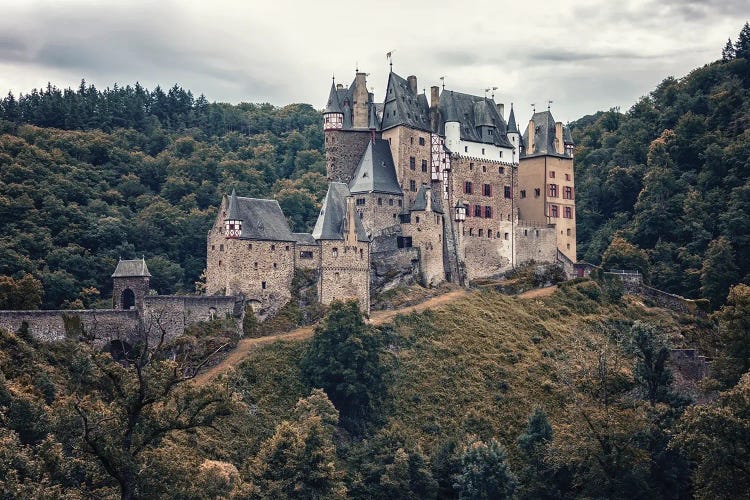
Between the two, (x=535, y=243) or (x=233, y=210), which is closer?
(x=233, y=210)

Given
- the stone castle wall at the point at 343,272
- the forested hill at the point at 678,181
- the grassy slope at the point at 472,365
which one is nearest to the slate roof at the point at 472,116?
the grassy slope at the point at 472,365

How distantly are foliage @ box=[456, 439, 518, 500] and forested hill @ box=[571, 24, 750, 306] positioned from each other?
32367mm

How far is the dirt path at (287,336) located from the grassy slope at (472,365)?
65cm

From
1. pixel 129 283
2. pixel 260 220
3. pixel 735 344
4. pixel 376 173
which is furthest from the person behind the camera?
pixel 376 173

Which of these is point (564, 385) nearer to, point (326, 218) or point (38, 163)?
point (326, 218)

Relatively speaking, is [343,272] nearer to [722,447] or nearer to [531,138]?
[531,138]

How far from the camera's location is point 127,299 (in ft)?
222

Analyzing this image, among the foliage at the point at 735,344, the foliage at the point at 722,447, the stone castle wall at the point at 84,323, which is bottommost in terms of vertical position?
the foliage at the point at 722,447

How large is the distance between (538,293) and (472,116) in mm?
14209

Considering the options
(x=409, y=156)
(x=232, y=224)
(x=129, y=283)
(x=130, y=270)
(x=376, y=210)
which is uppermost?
(x=409, y=156)

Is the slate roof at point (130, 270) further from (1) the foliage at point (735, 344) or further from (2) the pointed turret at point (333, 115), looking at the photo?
(1) the foliage at point (735, 344)

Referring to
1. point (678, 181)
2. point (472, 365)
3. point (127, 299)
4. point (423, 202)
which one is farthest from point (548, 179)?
point (127, 299)

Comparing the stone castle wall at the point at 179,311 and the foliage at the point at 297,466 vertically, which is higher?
the stone castle wall at the point at 179,311

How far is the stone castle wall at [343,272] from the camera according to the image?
70.6 metres
